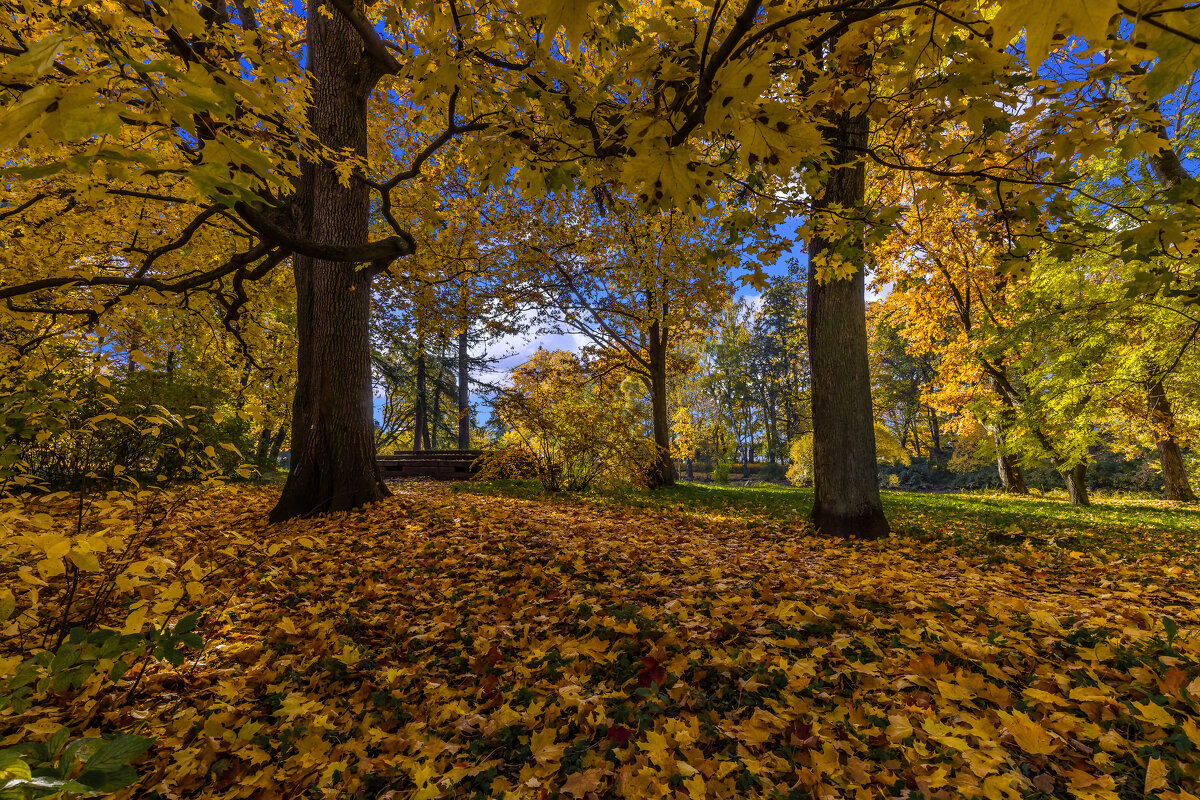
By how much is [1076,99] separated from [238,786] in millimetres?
4741

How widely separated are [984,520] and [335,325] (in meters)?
9.78

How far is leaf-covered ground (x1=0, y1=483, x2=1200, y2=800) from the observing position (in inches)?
64.7

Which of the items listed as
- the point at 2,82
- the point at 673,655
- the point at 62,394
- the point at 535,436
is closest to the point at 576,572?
the point at 673,655

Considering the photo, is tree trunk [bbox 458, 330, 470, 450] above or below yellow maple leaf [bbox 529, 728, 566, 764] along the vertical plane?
above

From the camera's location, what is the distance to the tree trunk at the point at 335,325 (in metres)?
5.49

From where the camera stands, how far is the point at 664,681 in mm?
2227

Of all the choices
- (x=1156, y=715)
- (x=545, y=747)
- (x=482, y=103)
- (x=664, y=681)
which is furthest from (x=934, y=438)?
(x=545, y=747)

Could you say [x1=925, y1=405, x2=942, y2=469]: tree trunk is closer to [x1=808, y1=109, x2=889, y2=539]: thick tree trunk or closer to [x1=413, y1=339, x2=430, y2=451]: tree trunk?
[x1=808, y1=109, x2=889, y2=539]: thick tree trunk

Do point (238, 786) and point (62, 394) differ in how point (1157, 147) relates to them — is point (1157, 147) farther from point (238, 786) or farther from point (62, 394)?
point (62, 394)

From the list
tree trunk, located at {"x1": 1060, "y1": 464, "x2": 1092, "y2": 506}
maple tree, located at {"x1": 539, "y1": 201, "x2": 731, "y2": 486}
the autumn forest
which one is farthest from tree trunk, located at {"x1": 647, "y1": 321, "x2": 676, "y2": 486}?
tree trunk, located at {"x1": 1060, "y1": 464, "x2": 1092, "y2": 506}

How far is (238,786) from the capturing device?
167cm

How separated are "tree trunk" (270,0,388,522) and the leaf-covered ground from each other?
154cm

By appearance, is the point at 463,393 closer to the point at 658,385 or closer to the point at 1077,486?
the point at 658,385

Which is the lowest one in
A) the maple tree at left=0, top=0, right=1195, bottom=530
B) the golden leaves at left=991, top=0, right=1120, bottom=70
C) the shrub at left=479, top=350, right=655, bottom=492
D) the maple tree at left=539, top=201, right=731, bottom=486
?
the shrub at left=479, top=350, right=655, bottom=492
